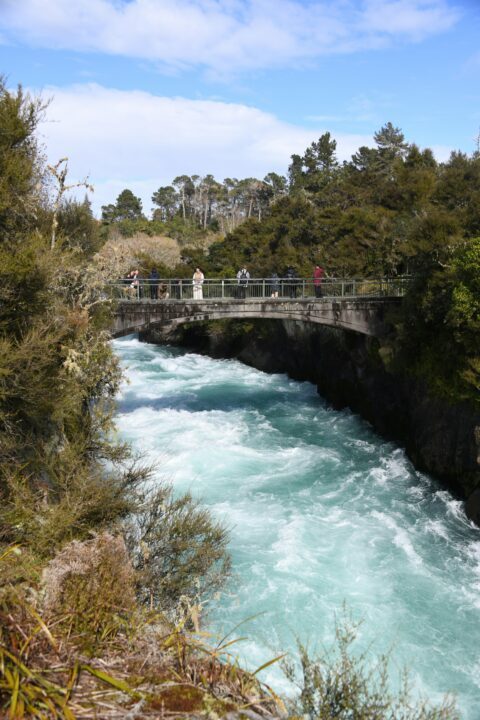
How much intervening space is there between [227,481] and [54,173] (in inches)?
494

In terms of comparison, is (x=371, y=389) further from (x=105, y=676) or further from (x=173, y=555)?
(x=105, y=676)

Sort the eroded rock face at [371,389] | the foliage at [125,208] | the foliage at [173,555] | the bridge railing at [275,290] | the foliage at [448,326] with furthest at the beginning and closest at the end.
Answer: the foliage at [125,208], the bridge railing at [275,290], the eroded rock face at [371,389], the foliage at [448,326], the foliage at [173,555]

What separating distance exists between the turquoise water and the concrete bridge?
534 cm

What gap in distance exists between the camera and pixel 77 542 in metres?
9.28

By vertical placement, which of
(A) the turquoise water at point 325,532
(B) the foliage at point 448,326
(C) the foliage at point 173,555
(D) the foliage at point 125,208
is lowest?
(A) the turquoise water at point 325,532

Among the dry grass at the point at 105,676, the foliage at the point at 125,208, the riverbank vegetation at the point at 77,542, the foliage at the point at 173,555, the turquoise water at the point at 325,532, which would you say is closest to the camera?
the dry grass at the point at 105,676

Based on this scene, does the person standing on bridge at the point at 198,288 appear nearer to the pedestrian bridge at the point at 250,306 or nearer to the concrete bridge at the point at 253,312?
the pedestrian bridge at the point at 250,306

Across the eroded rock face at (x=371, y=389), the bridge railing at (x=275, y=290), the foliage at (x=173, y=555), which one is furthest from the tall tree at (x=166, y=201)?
the foliage at (x=173, y=555)

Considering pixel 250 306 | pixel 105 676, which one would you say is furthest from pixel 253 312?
pixel 105 676

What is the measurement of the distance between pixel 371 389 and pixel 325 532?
42.7 ft

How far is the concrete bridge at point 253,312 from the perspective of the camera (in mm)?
25031

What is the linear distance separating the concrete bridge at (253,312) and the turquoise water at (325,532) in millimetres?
5344

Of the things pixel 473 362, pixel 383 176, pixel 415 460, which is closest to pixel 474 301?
pixel 473 362

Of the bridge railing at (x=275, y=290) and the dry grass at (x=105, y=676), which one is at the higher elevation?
the bridge railing at (x=275, y=290)
